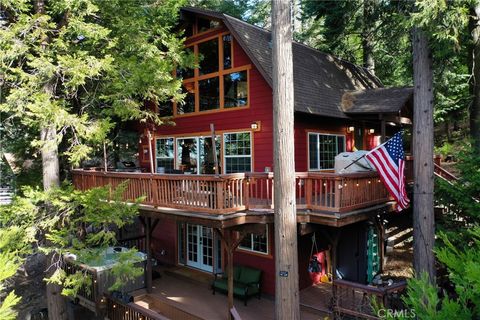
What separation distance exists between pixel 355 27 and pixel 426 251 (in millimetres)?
13161

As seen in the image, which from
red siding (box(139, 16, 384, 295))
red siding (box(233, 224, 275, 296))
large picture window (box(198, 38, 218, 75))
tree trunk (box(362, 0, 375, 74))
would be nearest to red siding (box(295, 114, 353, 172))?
red siding (box(139, 16, 384, 295))

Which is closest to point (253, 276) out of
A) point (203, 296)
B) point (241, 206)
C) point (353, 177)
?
point (203, 296)

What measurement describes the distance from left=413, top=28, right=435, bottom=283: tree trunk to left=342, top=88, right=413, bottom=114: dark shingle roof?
2433mm

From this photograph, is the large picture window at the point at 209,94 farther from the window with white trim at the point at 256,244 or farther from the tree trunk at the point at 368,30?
the tree trunk at the point at 368,30

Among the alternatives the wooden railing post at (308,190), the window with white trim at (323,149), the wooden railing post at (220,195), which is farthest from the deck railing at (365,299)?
the window with white trim at (323,149)

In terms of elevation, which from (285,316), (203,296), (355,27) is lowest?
(203,296)

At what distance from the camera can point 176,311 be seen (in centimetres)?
874

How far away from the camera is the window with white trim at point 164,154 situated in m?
12.9

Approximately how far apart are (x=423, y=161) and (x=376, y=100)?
4095mm

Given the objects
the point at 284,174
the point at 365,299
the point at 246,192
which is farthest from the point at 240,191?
the point at 365,299

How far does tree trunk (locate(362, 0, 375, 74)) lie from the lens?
15773mm

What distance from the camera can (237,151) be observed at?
10.6 m

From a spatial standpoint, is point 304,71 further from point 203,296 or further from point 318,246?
point 203,296

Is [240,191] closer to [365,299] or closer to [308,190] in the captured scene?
[308,190]
